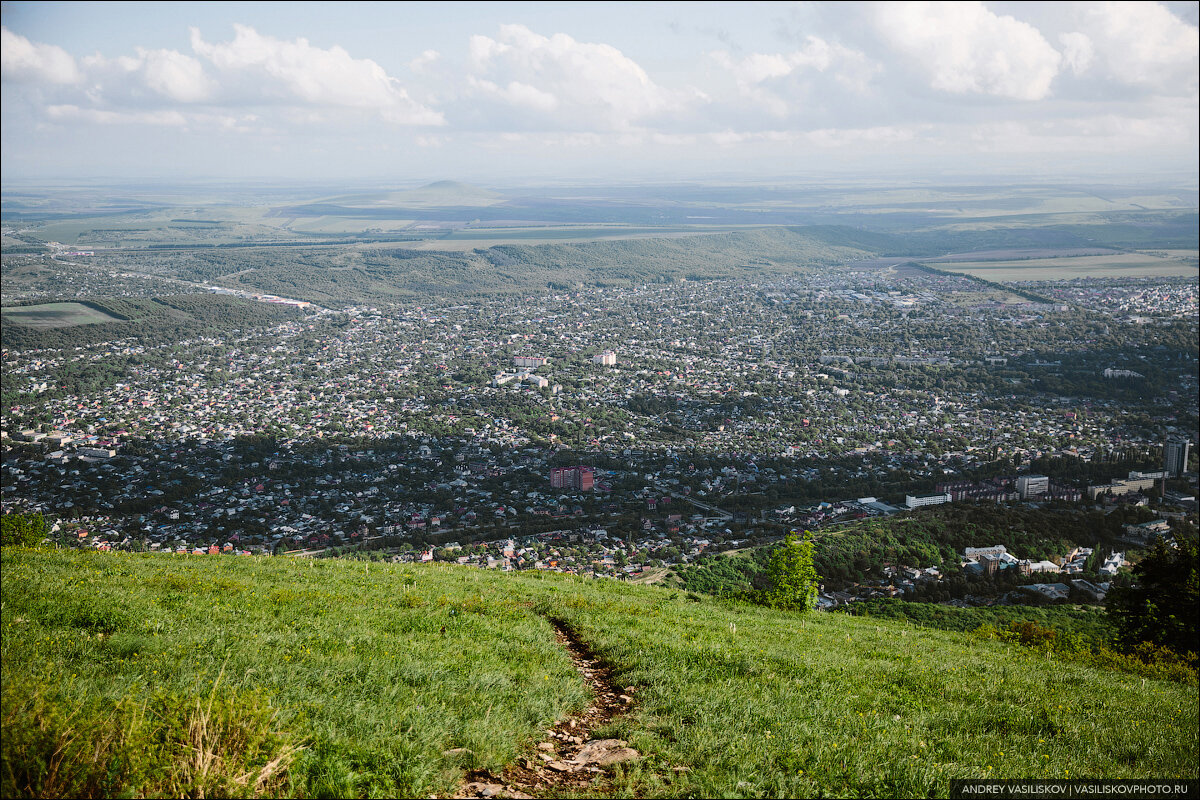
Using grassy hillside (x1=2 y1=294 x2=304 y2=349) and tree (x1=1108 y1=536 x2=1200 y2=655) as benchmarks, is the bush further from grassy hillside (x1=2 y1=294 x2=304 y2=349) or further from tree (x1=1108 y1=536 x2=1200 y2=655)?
grassy hillside (x1=2 y1=294 x2=304 y2=349)

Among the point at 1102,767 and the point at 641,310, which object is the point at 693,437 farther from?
the point at 641,310

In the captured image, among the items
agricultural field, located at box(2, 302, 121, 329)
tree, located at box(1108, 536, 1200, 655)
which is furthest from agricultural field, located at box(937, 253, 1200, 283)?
agricultural field, located at box(2, 302, 121, 329)

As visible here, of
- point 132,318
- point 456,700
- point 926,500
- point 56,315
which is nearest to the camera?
point 456,700

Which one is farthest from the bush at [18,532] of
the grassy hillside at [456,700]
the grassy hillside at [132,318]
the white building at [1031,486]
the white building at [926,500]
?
the grassy hillside at [132,318]

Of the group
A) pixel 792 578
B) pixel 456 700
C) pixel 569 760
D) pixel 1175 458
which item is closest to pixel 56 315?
pixel 792 578

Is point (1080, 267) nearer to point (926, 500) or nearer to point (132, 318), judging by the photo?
point (926, 500)
